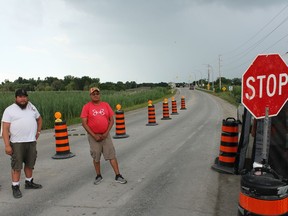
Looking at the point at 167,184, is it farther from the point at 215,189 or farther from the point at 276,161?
the point at 276,161

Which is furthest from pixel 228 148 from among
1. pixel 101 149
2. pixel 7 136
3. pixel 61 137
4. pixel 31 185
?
pixel 61 137

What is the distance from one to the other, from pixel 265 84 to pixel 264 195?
1437 mm

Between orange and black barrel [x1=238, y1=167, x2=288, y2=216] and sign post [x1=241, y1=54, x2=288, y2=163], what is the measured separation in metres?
0.87

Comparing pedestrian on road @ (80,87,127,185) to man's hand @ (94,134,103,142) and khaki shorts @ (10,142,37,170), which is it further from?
khaki shorts @ (10,142,37,170)

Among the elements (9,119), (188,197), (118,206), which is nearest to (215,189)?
(188,197)

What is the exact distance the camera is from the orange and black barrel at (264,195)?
3.41 metres

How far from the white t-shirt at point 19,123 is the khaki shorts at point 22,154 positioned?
0.10 meters

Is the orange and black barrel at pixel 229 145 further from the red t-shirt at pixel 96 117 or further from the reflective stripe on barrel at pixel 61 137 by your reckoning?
the reflective stripe on barrel at pixel 61 137

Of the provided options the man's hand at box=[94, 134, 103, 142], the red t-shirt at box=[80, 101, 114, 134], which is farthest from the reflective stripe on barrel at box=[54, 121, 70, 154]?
the man's hand at box=[94, 134, 103, 142]

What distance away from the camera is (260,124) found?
223 inches

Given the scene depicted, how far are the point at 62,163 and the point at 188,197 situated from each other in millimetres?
4280

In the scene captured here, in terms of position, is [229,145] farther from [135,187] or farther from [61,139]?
[61,139]

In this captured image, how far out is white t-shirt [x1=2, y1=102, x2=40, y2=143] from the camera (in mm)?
5932

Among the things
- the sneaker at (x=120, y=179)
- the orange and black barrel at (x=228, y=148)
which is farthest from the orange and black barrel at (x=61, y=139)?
the orange and black barrel at (x=228, y=148)
